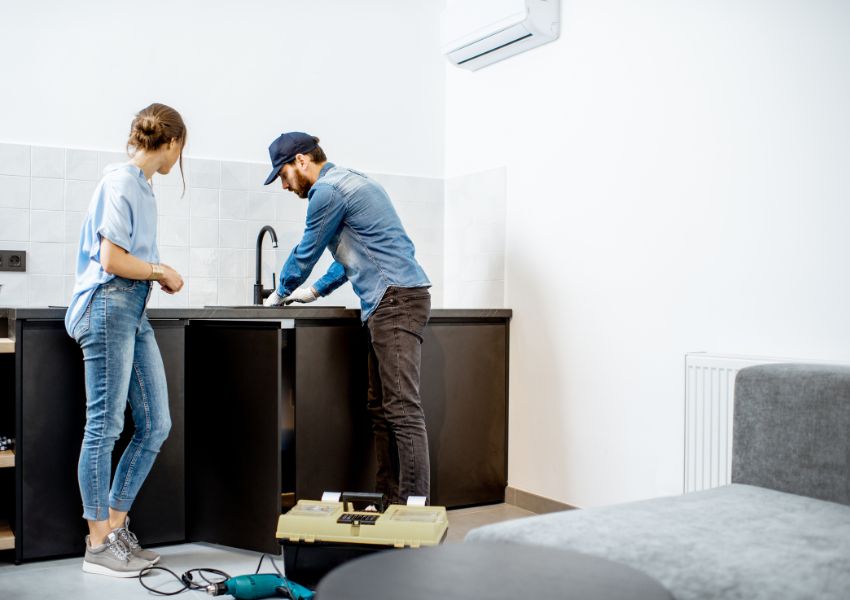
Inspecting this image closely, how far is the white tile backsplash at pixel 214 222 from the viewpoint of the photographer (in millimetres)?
3338

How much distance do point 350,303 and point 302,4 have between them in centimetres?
→ 145

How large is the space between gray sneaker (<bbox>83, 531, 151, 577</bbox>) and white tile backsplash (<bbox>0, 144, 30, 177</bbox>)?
1591 millimetres

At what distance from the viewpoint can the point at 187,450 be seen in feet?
9.60

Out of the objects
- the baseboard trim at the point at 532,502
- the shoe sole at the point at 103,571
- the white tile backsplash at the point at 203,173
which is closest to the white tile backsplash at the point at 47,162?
the white tile backsplash at the point at 203,173

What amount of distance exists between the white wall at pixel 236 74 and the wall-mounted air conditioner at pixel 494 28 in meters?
0.42

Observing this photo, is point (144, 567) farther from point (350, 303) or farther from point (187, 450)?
point (350, 303)

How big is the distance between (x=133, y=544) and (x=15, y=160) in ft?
5.49

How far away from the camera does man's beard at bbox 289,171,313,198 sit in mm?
3027

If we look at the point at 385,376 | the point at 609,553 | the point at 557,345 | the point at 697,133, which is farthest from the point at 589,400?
the point at 609,553

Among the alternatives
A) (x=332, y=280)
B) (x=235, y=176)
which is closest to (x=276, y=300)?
(x=332, y=280)

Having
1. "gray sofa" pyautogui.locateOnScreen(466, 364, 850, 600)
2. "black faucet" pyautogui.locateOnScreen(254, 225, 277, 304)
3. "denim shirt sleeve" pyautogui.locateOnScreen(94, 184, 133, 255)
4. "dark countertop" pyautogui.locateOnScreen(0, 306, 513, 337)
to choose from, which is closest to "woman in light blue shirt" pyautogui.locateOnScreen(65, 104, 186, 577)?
"denim shirt sleeve" pyautogui.locateOnScreen(94, 184, 133, 255)

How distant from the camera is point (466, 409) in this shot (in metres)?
3.51

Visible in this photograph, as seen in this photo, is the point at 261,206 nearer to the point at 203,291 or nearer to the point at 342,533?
the point at 203,291

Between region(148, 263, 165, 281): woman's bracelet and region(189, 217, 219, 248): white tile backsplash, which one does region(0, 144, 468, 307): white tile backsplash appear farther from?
region(148, 263, 165, 281): woman's bracelet
